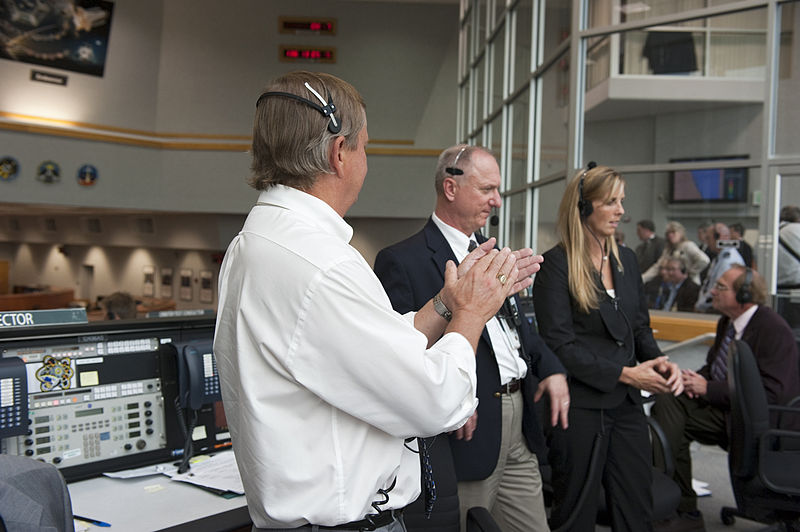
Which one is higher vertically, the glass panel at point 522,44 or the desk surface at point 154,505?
the glass panel at point 522,44

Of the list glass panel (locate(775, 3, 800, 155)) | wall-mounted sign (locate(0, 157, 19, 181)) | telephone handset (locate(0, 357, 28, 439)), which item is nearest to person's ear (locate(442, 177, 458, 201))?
telephone handset (locate(0, 357, 28, 439))

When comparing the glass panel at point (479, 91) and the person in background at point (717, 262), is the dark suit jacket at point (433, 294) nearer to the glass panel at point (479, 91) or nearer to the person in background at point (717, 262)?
the person in background at point (717, 262)

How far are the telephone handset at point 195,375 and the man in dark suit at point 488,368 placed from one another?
0.67 metres

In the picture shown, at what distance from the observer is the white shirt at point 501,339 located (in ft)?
6.68

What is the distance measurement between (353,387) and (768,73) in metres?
5.00

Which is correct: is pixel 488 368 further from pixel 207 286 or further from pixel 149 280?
pixel 149 280

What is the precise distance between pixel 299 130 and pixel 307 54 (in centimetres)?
980

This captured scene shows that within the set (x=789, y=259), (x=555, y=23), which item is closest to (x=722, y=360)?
(x=789, y=259)

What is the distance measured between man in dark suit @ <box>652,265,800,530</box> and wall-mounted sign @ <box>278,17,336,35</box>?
822cm

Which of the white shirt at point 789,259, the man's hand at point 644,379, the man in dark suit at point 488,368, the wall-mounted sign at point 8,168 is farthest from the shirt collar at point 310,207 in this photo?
the wall-mounted sign at point 8,168

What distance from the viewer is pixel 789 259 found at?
4.71 meters

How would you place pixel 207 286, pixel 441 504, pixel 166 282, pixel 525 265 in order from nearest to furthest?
pixel 525 265 < pixel 441 504 < pixel 207 286 < pixel 166 282

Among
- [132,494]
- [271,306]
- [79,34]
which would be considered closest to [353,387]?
[271,306]

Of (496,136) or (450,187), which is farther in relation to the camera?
(496,136)
